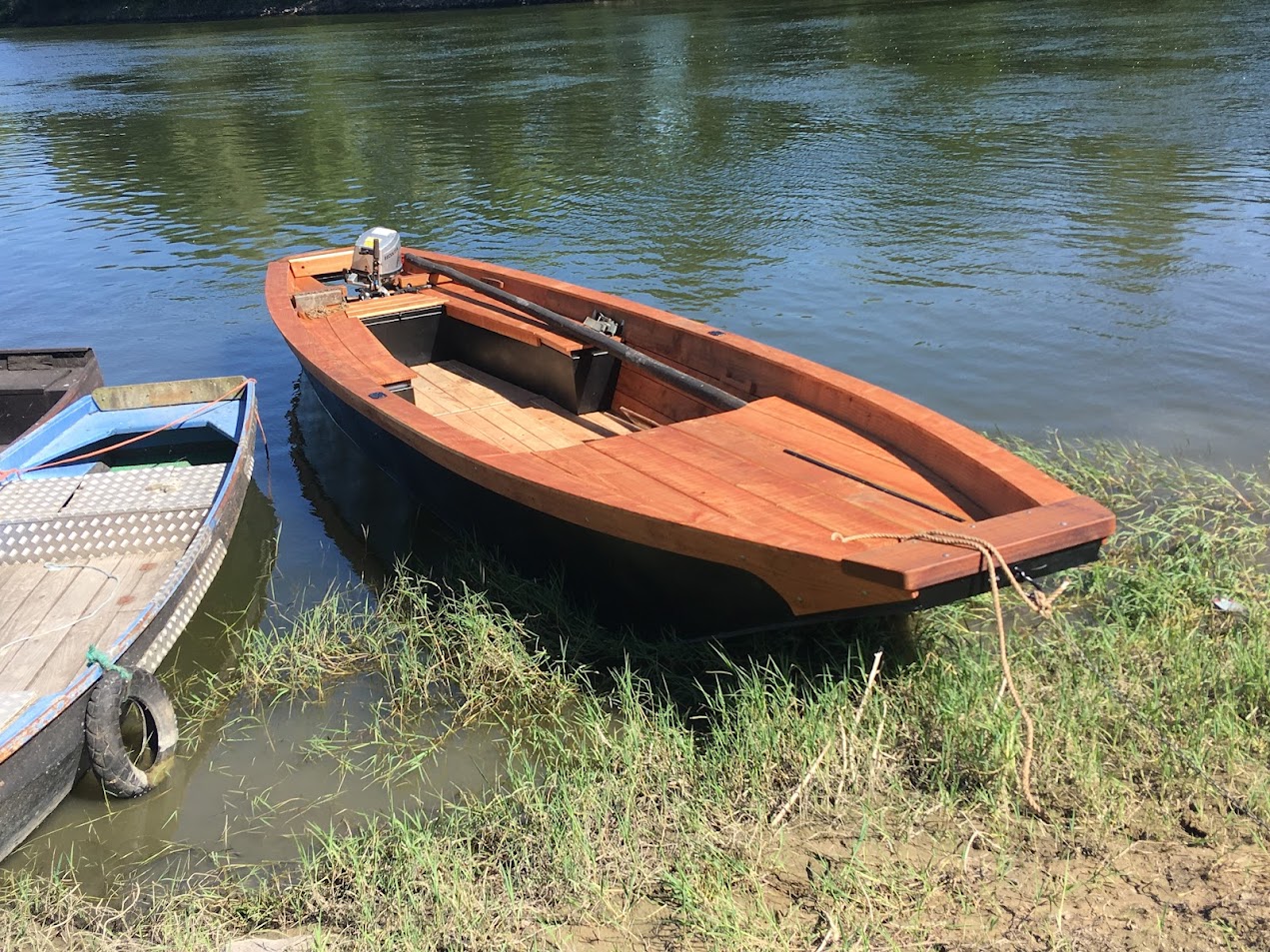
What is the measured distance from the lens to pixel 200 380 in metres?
7.14

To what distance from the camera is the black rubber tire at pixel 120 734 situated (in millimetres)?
4152

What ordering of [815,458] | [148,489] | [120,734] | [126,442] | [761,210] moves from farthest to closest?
[761,210] → [126,442] → [148,489] → [815,458] → [120,734]

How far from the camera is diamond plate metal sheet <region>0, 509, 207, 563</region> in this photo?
17.8 ft

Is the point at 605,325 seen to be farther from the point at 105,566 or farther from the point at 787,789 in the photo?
the point at 787,789

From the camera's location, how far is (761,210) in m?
13.2

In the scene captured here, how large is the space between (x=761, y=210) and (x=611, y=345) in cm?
776

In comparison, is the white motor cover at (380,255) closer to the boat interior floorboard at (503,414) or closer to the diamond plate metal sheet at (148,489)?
the boat interior floorboard at (503,414)

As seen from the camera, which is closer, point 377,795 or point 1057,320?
point 377,795

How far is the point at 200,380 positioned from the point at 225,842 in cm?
390

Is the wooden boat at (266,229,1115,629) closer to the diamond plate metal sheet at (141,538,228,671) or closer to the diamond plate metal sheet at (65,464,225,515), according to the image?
the diamond plate metal sheet at (65,464,225,515)

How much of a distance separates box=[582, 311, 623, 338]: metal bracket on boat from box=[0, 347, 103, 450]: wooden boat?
369cm

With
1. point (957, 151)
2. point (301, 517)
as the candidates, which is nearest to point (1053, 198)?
point (957, 151)

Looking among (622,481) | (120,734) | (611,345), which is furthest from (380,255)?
(120,734)

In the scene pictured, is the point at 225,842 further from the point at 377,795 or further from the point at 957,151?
the point at 957,151
